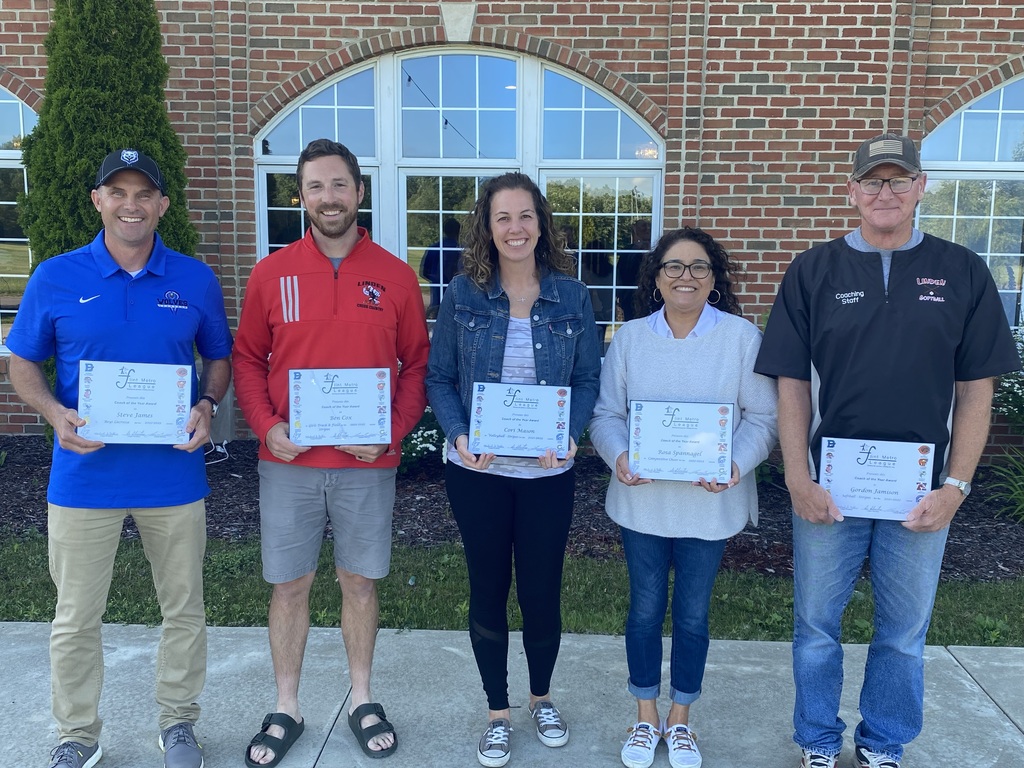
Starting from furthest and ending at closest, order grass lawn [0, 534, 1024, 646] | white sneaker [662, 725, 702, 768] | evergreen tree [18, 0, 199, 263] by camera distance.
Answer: evergreen tree [18, 0, 199, 263] < grass lawn [0, 534, 1024, 646] < white sneaker [662, 725, 702, 768]

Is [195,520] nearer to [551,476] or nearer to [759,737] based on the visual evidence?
[551,476]

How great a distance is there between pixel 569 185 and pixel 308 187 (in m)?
4.65

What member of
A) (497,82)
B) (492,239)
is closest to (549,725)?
(492,239)

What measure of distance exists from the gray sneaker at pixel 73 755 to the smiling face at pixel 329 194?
200cm

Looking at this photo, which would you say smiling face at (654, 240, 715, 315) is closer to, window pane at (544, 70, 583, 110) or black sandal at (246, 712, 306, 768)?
black sandal at (246, 712, 306, 768)

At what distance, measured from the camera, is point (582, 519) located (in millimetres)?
5812

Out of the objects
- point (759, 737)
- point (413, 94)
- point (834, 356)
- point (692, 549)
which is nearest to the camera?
point (834, 356)

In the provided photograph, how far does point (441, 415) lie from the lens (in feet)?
9.61

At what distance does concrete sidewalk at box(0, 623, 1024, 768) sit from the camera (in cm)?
304

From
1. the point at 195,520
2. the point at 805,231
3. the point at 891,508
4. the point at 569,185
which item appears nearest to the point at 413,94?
the point at 569,185

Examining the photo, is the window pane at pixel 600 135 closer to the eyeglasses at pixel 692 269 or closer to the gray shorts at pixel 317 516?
the eyeglasses at pixel 692 269

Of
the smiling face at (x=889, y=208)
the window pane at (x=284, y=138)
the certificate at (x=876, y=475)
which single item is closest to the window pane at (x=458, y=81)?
the window pane at (x=284, y=138)

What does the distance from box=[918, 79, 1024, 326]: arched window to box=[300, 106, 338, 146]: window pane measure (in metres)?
5.06

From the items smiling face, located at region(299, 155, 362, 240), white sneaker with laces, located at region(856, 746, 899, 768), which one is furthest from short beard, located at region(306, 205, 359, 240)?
white sneaker with laces, located at region(856, 746, 899, 768)
